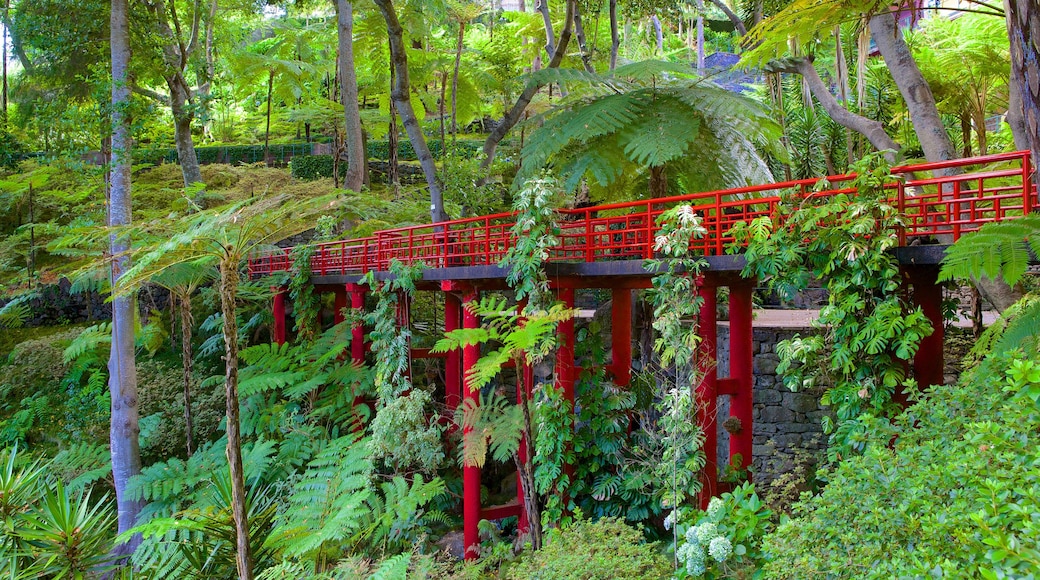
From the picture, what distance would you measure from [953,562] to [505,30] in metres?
16.4

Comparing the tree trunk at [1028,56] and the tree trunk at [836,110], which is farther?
the tree trunk at [836,110]

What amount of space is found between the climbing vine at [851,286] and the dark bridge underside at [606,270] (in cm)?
20

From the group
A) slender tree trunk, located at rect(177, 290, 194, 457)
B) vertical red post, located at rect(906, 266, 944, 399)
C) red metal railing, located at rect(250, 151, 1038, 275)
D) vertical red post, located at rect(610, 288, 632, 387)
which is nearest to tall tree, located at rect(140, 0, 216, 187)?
red metal railing, located at rect(250, 151, 1038, 275)

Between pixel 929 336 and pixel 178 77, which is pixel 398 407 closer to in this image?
pixel 929 336

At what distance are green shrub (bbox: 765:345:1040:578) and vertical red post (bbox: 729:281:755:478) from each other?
205cm

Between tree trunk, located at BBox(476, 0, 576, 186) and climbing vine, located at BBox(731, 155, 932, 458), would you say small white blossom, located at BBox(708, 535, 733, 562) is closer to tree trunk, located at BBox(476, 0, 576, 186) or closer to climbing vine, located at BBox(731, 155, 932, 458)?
climbing vine, located at BBox(731, 155, 932, 458)

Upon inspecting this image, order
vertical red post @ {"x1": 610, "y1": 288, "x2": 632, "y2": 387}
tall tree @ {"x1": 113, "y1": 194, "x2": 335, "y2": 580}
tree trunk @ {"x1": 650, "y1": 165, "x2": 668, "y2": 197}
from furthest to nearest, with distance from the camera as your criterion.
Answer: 1. tree trunk @ {"x1": 650, "y1": 165, "x2": 668, "y2": 197}
2. vertical red post @ {"x1": 610, "y1": 288, "x2": 632, "y2": 387}
3. tall tree @ {"x1": 113, "y1": 194, "x2": 335, "y2": 580}

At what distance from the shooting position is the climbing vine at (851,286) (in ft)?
17.1

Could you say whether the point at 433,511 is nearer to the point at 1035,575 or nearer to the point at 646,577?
the point at 646,577

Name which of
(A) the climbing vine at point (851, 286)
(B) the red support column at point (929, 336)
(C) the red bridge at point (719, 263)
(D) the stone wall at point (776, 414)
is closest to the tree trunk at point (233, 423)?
(C) the red bridge at point (719, 263)

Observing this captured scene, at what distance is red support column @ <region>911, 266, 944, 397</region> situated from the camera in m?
5.65

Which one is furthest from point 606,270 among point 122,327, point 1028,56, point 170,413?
point 170,413

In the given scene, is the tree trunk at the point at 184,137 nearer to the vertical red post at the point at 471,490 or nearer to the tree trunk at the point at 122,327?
the tree trunk at the point at 122,327

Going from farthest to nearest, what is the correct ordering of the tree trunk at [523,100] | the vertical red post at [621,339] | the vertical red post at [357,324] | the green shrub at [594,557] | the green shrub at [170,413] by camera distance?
1. the green shrub at [170,413]
2. the vertical red post at [357,324]
3. the tree trunk at [523,100]
4. the vertical red post at [621,339]
5. the green shrub at [594,557]
